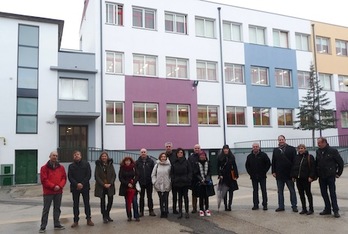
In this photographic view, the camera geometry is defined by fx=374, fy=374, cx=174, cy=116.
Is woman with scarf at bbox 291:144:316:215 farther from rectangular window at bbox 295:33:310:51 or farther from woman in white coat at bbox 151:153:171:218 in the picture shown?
rectangular window at bbox 295:33:310:51

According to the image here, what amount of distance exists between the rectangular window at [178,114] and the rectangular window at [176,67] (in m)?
2.10

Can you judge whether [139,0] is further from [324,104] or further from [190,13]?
[324,104]

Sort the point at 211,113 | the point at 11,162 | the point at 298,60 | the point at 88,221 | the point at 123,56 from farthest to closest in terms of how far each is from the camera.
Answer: the point at 298,60, the point at 211,113, the point at 123,56, the point at 11,162, the point at 88,221

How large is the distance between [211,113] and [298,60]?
9.26 meters

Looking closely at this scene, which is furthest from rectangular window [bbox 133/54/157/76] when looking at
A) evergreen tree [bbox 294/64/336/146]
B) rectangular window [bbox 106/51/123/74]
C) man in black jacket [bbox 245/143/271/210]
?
man in black jacket [bbox 245/143/271/210]

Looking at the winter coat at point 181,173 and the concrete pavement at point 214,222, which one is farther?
the winter coat at point 181,173

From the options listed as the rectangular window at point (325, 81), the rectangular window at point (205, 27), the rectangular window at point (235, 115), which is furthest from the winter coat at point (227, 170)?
the rectangular window at point (325, 81)

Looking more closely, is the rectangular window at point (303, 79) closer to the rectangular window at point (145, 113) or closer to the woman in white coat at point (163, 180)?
the rectangular window at point (145, 113)

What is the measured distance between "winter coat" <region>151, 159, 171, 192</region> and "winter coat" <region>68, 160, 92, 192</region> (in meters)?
1.66

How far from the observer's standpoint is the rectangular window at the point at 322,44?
31.0 meters

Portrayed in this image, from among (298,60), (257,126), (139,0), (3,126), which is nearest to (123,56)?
(139,0)

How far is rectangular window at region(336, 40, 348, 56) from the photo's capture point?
1261 inches

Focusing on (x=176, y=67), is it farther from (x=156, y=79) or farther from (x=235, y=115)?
(x=235, y=115)

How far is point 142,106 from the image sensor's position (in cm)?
2364
